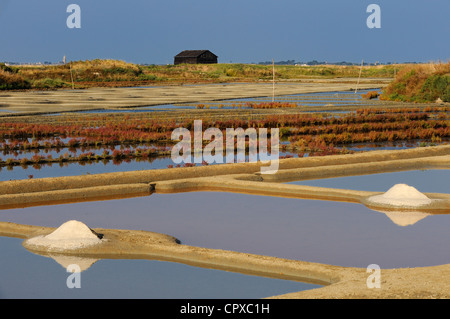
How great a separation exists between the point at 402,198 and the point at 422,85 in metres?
28.5

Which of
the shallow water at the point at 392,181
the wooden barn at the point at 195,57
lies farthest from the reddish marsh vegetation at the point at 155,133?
the wooden barn at the point at 195,57

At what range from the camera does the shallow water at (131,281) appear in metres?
5.61

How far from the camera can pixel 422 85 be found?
3647cm

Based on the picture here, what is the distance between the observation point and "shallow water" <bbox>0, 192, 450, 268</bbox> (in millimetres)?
6941

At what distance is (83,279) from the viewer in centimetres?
604

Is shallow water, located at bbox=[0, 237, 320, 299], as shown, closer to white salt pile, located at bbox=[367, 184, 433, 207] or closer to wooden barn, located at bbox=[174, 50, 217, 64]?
white salt pile, located at bbox=[367, 184, 433, 207]

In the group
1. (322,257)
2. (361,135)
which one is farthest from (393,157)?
(322,257)

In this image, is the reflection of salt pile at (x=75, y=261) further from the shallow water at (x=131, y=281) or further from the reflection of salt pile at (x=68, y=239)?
the reflection of salt pile at (x=68, y=239)

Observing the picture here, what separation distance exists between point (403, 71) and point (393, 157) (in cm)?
2765

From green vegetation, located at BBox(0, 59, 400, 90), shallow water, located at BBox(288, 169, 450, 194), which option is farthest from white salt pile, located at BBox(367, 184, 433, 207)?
green vegetation, located at BBox(0, 59, 400, 90)

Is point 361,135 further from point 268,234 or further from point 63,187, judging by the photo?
point 268,234

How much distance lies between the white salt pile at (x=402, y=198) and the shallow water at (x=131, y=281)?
347 cm

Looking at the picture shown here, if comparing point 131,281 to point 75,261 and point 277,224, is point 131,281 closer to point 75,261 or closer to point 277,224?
point 75,261

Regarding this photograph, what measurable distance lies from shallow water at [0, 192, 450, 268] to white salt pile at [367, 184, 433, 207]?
30 cm
